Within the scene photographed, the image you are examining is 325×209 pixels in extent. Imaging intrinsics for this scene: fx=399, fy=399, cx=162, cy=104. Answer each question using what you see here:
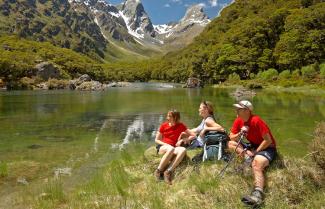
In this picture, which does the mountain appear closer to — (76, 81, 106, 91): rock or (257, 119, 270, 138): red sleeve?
(76, 81, 106, 91): rock

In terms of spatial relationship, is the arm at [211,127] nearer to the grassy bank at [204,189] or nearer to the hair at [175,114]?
the hair at [175,114]

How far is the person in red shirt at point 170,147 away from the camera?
13.4m

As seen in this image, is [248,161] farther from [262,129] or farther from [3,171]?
[3,171]

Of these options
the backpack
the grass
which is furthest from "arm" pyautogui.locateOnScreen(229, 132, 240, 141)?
the grass

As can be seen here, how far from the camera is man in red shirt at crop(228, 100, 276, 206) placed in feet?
38.1

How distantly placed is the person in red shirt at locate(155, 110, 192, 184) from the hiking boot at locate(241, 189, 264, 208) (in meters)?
3.16

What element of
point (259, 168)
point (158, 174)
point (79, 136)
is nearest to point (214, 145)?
point (158, 174)

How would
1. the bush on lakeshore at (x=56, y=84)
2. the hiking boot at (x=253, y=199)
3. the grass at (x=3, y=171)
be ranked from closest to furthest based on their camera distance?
the hiking boot at (x=253, y=199) → the grass at (x=3, y=171) → the bush on lakeshore at (x=56, y=84)

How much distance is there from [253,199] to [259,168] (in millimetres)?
1316

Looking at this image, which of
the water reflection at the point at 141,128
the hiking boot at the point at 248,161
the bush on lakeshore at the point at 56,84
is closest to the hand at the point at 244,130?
the hiking boot at the point at 248,161

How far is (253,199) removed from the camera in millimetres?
10336

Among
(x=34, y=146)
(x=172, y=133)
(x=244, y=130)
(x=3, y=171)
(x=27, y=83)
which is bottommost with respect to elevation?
(x=27, y=83)

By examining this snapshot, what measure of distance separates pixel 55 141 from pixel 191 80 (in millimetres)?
94838

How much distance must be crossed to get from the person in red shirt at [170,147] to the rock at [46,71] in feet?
423
